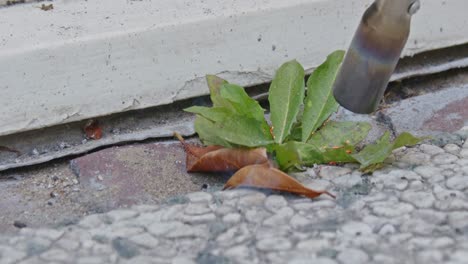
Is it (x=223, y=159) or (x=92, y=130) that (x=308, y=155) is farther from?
(x=92, y=130)

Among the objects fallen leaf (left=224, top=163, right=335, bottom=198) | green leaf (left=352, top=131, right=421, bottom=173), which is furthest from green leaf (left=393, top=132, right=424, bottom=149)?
fallen leaf (left=224, top=163, right=335, bottom=198)

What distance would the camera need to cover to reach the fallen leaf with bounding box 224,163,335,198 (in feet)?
5.77

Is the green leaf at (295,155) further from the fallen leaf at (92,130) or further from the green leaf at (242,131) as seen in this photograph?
the fallen leaf at (92,130)

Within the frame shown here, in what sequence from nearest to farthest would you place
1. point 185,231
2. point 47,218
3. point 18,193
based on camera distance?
point 185,231, point 47,218, point 18,193

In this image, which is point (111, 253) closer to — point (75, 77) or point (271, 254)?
point (271, 254)

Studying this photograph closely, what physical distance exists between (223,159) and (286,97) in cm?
21

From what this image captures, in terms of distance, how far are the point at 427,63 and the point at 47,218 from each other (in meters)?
1.17

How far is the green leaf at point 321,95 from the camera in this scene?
1.99 meters

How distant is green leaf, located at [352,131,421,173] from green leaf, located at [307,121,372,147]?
0.05m

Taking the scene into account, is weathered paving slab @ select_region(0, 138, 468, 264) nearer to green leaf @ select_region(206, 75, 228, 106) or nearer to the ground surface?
the ground surface

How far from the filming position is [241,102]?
193 centimetres

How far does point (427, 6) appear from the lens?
2.37 m

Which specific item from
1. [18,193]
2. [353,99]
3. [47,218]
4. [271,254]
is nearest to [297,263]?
[271,254]

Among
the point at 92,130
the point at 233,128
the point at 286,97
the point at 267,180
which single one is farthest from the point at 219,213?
the point at 92,130
